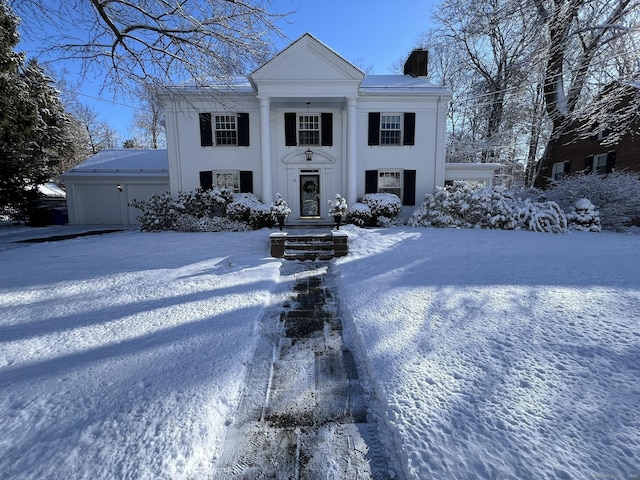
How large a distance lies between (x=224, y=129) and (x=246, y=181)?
7.38 feet

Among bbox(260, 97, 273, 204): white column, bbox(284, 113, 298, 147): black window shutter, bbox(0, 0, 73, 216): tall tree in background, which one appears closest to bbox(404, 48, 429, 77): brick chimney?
bbox(284, 113, 298, 147): black window shutter

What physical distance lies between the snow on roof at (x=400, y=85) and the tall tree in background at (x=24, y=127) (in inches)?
418

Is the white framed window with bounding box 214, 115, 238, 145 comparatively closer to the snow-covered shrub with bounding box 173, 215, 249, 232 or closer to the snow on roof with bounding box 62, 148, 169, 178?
the snow-covered shrub with bounding box 173, 215, 249, 232

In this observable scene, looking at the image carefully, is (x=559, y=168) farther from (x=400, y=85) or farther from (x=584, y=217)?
(x=400, y=85)

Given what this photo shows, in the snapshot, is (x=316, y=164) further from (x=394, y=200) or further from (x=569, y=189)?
(x=569, y=189)

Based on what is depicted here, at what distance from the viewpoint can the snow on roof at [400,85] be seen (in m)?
12.0

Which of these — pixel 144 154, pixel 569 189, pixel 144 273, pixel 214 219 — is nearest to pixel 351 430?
pixel 144 273

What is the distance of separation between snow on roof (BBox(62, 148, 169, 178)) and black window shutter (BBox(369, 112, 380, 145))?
10.2 m

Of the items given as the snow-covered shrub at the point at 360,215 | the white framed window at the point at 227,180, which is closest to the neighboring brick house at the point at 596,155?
the snow-covered shrub at the point at 360,215

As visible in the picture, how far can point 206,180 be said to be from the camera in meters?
12.3

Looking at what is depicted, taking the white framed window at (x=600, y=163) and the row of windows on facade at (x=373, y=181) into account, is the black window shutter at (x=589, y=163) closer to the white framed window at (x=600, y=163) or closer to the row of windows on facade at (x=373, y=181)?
the white framed window at (x=600, y=163)

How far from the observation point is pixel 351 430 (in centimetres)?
210

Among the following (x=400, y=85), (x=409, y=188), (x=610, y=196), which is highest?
(x=400, y=85)

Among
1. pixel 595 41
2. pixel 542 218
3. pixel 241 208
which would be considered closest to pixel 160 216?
pixel 241 208
